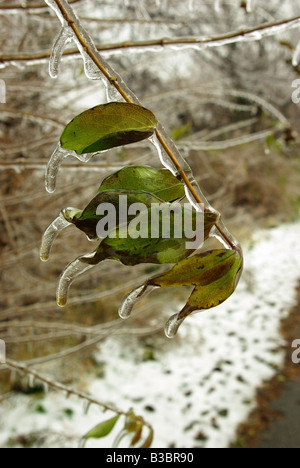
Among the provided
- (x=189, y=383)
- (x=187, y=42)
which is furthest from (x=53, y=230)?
(x=189, y=383)

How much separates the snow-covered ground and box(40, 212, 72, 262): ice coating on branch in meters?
2.68

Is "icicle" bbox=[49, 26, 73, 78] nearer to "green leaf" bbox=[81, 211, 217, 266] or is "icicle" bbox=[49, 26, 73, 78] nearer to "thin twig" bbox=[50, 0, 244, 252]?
"thin twig" bbox=[50, 0, 244, 252]

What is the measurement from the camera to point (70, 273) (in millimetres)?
313

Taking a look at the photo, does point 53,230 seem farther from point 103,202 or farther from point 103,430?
point 103,430

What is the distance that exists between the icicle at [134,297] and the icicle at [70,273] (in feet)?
0.12

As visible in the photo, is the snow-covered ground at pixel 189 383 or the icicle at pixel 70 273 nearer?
the icicle at pixel 70 273

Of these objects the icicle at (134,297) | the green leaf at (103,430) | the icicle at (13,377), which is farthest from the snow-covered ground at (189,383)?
the icicle at (134,297)

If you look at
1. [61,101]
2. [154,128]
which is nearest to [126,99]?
[154,128]

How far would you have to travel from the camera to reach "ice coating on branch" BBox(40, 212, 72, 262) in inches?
12.2

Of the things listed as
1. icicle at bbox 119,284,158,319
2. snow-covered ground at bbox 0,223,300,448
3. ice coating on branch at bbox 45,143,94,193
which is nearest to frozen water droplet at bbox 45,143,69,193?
ice coating on branch at bbox 45,143,94,193

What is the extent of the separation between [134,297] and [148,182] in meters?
0.09

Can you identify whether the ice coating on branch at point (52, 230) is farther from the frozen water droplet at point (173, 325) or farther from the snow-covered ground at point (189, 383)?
the snow-covered ground at point (189, 383)

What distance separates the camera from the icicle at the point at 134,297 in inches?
11.9

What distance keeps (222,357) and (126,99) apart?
3952 millimetres
